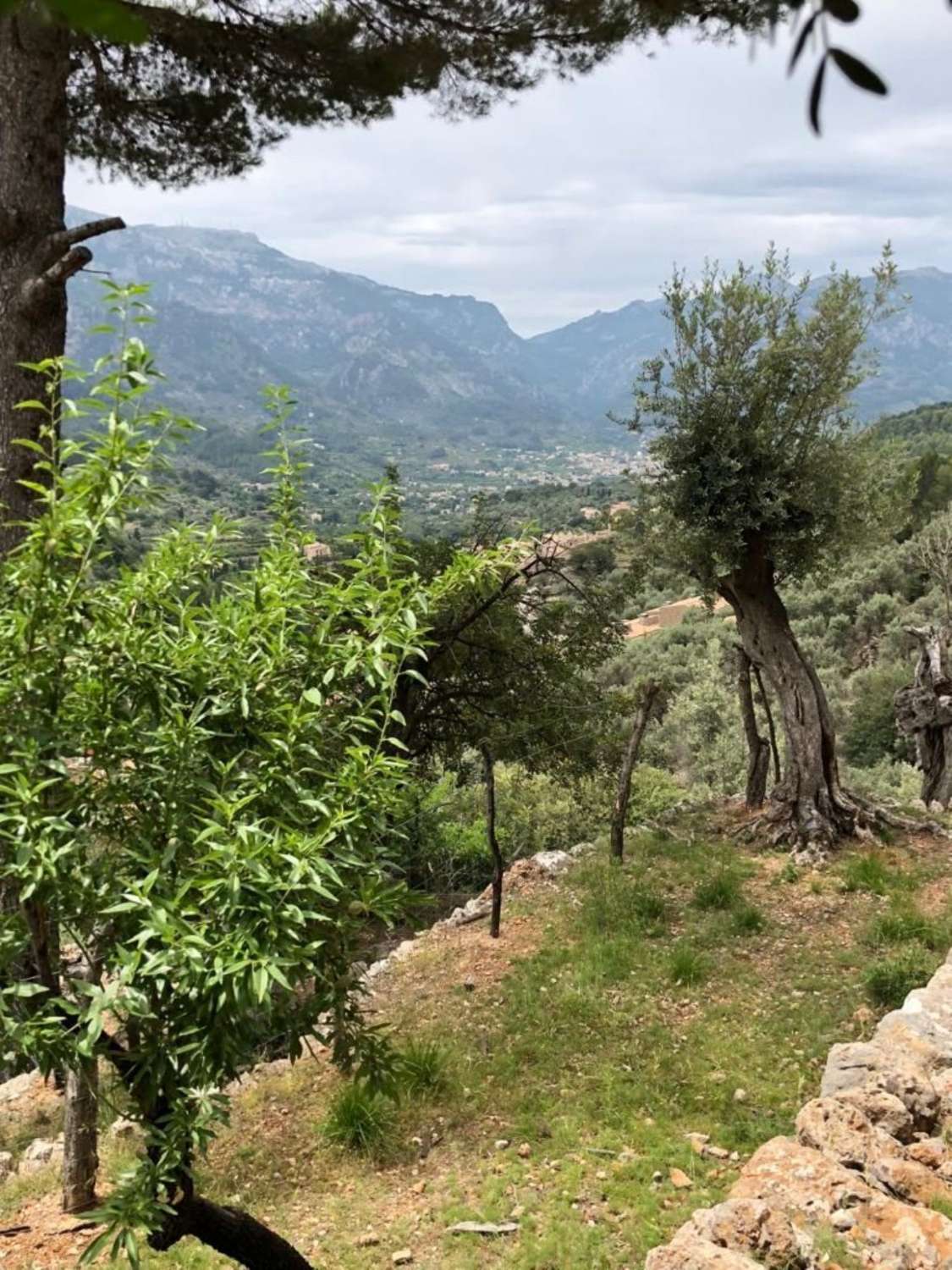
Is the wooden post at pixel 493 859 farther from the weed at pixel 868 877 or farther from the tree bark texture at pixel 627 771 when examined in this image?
the weed at pixel 868 877

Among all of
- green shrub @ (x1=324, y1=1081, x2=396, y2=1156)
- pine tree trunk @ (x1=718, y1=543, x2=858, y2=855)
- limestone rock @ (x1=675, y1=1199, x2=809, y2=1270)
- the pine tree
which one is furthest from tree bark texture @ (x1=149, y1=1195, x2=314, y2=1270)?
pine tree trunk @ (x1=718, y1=543, x2=858, y2=855)

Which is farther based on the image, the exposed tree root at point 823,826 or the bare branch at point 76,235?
the exposed tree root at point 823,826

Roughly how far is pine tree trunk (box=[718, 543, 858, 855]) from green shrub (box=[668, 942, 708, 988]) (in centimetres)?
272

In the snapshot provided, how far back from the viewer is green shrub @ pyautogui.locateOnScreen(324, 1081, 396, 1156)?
5.75m

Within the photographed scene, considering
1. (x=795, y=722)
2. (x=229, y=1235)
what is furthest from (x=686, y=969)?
(x=229, y=1235)

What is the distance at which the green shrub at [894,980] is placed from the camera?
22.2 feet

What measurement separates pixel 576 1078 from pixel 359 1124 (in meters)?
1.49

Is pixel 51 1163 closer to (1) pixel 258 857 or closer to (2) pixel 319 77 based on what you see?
(1) pixel 258 857

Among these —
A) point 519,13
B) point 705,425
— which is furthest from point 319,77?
point 705,425

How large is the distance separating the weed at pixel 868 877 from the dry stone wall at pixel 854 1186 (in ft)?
15.0

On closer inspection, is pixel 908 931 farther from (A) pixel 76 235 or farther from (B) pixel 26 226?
(B) pixel 26 226

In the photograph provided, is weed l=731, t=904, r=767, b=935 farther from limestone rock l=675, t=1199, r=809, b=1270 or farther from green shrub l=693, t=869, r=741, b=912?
limestone rock l=675, t=1199, r=809, b=1270

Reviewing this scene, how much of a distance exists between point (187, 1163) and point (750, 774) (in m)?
9.29

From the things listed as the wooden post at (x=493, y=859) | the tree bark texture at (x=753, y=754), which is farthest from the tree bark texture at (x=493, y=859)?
the tree bark texture at (x=753, y=754)
